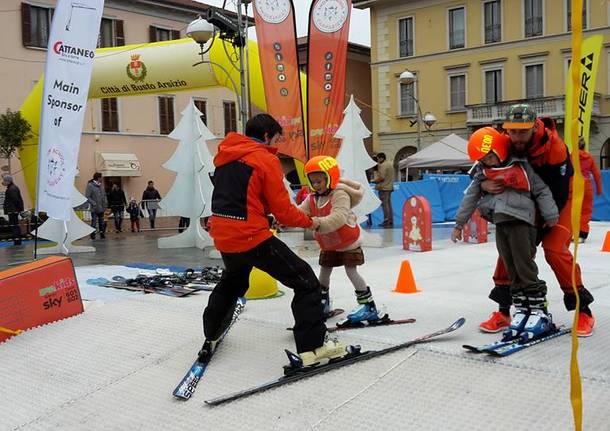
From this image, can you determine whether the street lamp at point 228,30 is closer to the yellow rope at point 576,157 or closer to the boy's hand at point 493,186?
the boy's hand at point 493,186

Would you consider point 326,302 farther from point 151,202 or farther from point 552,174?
point 151,202

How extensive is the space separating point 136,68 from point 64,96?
505cm

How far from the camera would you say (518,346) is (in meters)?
4.14

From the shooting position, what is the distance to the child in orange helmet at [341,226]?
15.8ft

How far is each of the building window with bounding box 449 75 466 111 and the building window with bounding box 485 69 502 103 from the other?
4.50 feet

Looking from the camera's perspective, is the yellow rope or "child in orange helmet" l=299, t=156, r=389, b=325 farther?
"child in orange helmet" l=299, t=156, r=389, b=325

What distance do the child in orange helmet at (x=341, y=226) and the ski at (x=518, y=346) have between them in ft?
3.93

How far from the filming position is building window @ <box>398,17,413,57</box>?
38250mm

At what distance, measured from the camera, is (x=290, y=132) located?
37.8ft

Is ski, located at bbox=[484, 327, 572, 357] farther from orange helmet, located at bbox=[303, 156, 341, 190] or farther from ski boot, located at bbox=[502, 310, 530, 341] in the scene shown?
orange helmet, located at bbox=[303, 156, 341, 190]

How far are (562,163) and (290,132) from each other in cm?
753

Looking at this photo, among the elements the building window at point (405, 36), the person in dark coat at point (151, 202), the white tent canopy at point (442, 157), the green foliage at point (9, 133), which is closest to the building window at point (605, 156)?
the building window at point (405, 36)

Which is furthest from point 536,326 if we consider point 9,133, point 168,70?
point 9,133

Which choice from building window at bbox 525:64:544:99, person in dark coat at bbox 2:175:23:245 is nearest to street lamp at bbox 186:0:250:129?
person in dark coat at bbox 2:175:23:245
